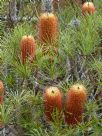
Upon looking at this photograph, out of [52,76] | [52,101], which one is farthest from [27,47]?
[52,101]

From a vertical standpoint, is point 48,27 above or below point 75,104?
above

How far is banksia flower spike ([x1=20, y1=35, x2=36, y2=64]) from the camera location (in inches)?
78.8

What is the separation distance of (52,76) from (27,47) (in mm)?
163

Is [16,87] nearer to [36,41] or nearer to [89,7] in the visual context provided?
[36,41]

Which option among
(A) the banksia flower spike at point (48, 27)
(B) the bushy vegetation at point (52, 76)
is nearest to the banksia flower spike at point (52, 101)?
(B) the bushy vegetation at point (52, 76)

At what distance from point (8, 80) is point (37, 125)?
0.30 meters

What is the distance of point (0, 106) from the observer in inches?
74.0

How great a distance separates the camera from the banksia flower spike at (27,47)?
2.00 meters

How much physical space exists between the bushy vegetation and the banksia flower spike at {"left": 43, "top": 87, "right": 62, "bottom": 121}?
4cm

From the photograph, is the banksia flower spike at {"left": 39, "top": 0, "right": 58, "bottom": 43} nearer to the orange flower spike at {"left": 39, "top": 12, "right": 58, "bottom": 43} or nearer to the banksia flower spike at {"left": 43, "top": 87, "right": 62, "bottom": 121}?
the orange flower spike at {"left": 39, "top": 12, "right": 58, "bottom": 43}

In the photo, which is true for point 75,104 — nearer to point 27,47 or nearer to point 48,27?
point 27,47

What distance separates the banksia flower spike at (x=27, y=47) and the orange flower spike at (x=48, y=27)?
0.14 metres

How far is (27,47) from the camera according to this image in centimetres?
200

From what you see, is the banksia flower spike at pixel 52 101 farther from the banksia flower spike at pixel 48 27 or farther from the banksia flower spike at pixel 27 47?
the banksia flower spike at pixel 48 27
